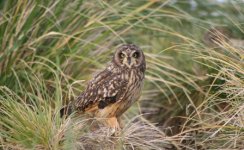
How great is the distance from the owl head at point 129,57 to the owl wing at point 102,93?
84 millimetres

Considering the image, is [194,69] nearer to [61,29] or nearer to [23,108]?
[61,29]

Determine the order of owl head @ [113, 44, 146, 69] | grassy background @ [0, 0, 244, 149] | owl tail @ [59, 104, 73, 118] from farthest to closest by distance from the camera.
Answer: owl head @ [113, 44, 146, 69]
owl tail @ [59, 104, 73, 118]
grassy background @ [0, 0, 244, 149]

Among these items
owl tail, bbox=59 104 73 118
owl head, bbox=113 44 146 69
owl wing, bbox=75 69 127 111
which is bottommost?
owl tail, bbox=59 104 73 118

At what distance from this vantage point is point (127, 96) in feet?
15.1

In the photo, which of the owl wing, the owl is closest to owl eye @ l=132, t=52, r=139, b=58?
the owl

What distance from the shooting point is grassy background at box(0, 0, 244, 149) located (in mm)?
4262

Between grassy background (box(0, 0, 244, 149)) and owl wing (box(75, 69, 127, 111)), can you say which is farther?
owl wing (box(75, 69, 127, 111))

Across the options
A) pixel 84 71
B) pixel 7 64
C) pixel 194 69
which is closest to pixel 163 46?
pixel 194 69

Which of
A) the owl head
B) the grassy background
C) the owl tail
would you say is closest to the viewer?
the grassy background

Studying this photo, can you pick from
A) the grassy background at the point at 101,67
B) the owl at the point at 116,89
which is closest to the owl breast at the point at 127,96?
the owl at the point at 116,89

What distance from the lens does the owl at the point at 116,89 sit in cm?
461

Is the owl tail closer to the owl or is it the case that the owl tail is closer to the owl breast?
the owl

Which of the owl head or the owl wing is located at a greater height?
the owl head

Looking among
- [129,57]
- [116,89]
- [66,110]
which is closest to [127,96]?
[116,89]
